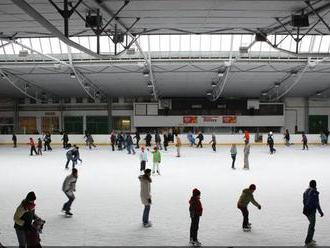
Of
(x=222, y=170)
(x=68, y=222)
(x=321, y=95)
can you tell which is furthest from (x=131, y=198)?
(x=321, y=95)

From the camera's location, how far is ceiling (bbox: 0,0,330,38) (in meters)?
13.6

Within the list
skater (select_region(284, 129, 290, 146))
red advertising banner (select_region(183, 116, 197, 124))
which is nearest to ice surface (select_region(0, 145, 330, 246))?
skater (select_region(284, 129, 290, 146))

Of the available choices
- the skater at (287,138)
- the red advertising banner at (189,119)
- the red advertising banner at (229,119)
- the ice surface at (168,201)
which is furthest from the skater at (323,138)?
the red advertising banner at (189,119)

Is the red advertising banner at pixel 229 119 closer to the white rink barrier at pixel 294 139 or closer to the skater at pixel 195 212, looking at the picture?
the white rink barrier at pixel 294 139

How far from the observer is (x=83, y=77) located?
114 feet

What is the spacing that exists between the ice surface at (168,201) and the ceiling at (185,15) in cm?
640

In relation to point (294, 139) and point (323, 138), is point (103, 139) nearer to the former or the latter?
point (294, 139)

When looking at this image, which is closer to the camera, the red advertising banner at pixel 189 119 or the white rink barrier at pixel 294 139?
the white rink barrier at pixel 294 139

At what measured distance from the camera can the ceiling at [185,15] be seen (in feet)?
44.5

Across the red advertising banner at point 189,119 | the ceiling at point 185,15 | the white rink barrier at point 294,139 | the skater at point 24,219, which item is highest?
the ceiling at point 185,15

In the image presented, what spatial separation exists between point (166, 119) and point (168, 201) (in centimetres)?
2929

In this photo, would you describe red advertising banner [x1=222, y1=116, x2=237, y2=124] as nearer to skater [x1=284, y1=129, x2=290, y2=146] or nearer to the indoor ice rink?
the indoor ice rink

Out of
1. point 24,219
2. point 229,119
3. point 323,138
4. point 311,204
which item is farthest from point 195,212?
point 229,119

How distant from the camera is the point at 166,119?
136 feet
